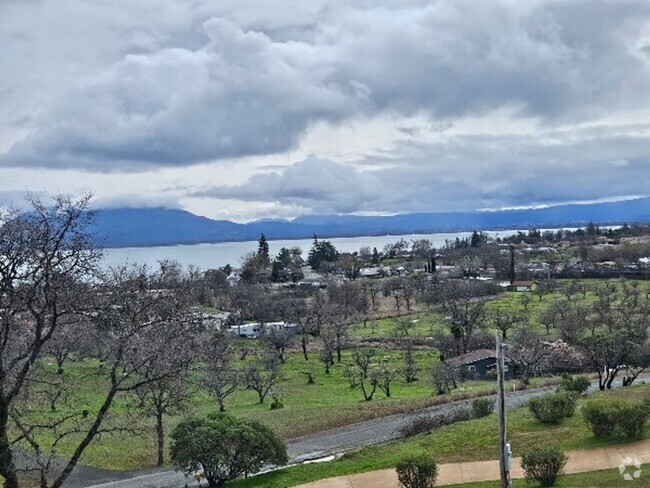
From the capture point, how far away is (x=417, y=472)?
15.0 meters

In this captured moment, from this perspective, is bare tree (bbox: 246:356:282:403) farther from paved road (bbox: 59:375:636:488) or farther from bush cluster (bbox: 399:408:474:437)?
bush cluster (bbox: 399:408:474:437)

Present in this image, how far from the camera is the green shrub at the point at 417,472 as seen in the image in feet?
49.1

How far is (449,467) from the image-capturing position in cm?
1739

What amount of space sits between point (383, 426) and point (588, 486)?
14.6 m

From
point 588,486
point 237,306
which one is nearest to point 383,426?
point 588,486

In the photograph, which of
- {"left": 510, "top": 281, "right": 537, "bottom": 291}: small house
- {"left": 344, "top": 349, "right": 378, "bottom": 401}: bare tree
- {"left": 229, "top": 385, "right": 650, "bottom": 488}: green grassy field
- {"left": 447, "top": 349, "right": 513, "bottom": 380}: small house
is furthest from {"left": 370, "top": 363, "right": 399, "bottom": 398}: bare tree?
{"left": 510, "top": 281, "right": 537, "bottom": 291}: small house

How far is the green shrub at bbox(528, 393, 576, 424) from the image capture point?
20.9 metres

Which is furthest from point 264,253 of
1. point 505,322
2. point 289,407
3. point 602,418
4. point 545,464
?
point 545,464

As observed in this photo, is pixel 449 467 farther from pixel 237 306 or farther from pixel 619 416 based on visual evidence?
pixel 237 306

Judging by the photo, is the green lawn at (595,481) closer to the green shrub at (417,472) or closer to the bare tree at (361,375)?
the green shrub at (417,472)

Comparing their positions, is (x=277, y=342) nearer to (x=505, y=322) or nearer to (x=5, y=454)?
(x=505, y=322)

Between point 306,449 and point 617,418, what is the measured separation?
11.6m

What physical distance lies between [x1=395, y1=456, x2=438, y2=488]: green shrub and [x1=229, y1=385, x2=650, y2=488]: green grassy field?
160 centimetres

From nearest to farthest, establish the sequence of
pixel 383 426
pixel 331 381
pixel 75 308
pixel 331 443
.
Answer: pixel 75 308 < pixel 331 443 < pixel 383 426 < pixel 331 381
